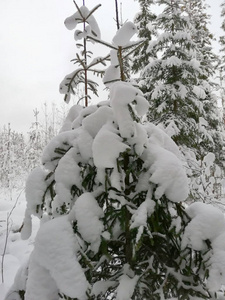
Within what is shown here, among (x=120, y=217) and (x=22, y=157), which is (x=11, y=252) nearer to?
(x=120, y=217)

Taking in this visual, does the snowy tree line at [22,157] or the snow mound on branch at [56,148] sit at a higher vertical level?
the snowy tree line at [22,157]

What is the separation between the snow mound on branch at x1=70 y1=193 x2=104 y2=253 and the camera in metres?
1.36

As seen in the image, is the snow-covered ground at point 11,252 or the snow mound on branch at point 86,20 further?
the snow-covered ground at point 11,252

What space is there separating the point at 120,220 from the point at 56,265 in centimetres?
43

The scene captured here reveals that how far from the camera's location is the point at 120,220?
1.43m

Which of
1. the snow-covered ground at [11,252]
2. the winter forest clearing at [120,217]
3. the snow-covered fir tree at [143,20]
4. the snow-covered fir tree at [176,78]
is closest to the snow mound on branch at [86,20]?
the winter forest clearing at [120,217]

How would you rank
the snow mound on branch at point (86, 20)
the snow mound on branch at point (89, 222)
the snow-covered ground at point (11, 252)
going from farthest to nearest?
the snow-covered ground at point (11, 252), the snow mound on branch at point (86, 20), the snow mound on branch at point (89, 222)

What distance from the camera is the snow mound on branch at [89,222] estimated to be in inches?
53.6

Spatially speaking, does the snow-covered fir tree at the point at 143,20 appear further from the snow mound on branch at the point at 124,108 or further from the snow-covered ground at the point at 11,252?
the snow mound on branch at the point at 124,108

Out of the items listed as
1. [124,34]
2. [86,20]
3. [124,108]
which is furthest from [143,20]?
[124,108]

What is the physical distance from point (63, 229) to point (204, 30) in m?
18.4

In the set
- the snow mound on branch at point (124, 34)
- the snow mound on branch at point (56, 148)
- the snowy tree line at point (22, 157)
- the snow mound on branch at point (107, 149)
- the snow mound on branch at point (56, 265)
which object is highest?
the snowy tree line at point (22, 157)

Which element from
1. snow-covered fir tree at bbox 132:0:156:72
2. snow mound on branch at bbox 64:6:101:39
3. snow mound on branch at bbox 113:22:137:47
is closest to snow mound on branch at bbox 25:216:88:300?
snow mound on branch at bbox 113:22:137:47

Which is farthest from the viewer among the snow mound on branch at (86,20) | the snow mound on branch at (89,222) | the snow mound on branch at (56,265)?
the snow mound on branch at (86,20)
